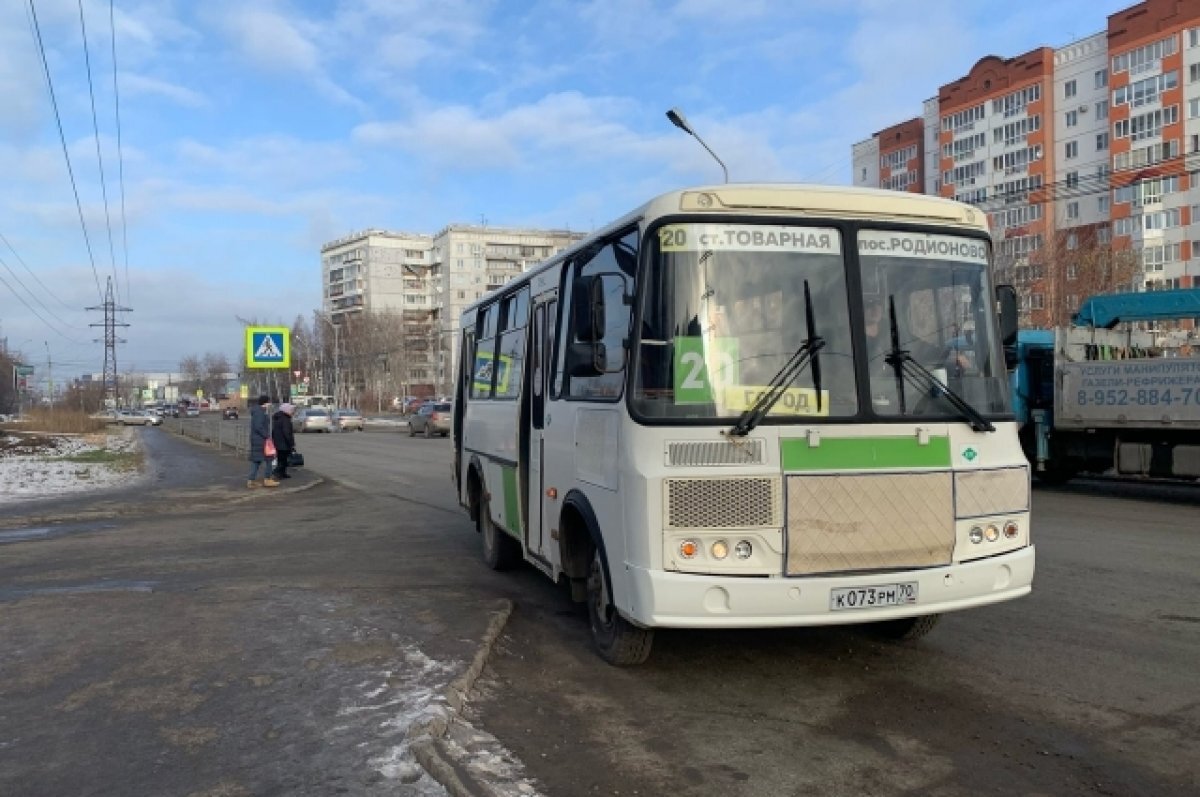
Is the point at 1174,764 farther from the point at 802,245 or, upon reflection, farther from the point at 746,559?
the point at 802,245

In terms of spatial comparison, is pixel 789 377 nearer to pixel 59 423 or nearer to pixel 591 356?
pixel 591 356

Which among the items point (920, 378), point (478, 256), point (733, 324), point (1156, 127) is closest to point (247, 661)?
point (733, 324)

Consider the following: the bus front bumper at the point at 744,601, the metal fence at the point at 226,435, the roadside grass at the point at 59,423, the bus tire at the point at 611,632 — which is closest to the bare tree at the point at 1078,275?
the metal fence at the point at 226,435

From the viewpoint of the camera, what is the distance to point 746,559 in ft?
16.1

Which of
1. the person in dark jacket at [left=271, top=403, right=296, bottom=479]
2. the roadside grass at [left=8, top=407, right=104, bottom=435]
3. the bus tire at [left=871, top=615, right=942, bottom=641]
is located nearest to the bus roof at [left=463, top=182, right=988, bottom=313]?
the bus tire at [left=871, top=615, right=942, bottom=641]

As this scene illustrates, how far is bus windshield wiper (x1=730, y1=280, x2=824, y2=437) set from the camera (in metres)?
4.96

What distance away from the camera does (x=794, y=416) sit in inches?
199

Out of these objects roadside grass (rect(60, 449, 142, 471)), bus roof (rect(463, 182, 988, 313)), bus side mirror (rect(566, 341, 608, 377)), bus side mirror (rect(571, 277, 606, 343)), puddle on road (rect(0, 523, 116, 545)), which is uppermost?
bus roof (rect(463, 182, 988, 313))

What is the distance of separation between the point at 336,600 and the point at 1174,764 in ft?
19.3

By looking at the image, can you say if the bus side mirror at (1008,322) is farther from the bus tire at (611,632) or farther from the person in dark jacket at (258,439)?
the person in dark jacket at (258,439)

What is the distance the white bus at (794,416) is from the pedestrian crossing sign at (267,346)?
19811mm

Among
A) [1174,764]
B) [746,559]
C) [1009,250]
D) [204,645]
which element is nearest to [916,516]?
[746,559]

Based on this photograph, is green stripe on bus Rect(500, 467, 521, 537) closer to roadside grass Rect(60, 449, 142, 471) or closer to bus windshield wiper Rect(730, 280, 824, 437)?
bus windshield wiper Rect(730, 280, 824, 437)

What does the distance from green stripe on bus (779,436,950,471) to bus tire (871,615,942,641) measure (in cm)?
131
